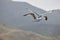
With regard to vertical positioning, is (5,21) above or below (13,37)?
above

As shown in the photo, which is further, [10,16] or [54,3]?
[54,3]

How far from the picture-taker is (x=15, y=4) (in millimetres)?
1064

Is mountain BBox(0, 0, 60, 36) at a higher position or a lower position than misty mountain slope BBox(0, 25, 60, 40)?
higher

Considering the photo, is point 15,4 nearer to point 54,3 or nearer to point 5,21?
point 5,21

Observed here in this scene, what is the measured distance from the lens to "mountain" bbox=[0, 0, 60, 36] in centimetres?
103

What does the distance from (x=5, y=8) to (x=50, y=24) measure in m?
0.40

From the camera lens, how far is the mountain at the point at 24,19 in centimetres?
103

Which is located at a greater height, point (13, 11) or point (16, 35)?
point (13, 11)

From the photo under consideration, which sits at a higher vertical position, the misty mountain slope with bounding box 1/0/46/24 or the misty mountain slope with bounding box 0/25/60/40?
the misty mountain slope with bounding box 1/0/46/24

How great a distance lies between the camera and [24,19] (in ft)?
3.47

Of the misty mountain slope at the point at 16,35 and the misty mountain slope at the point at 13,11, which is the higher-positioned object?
the misty mountain slope at the point at 13,11

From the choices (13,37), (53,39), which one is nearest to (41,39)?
(53,39)

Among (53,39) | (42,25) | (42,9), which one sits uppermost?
(42,9)

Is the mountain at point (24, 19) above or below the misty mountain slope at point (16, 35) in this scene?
above
